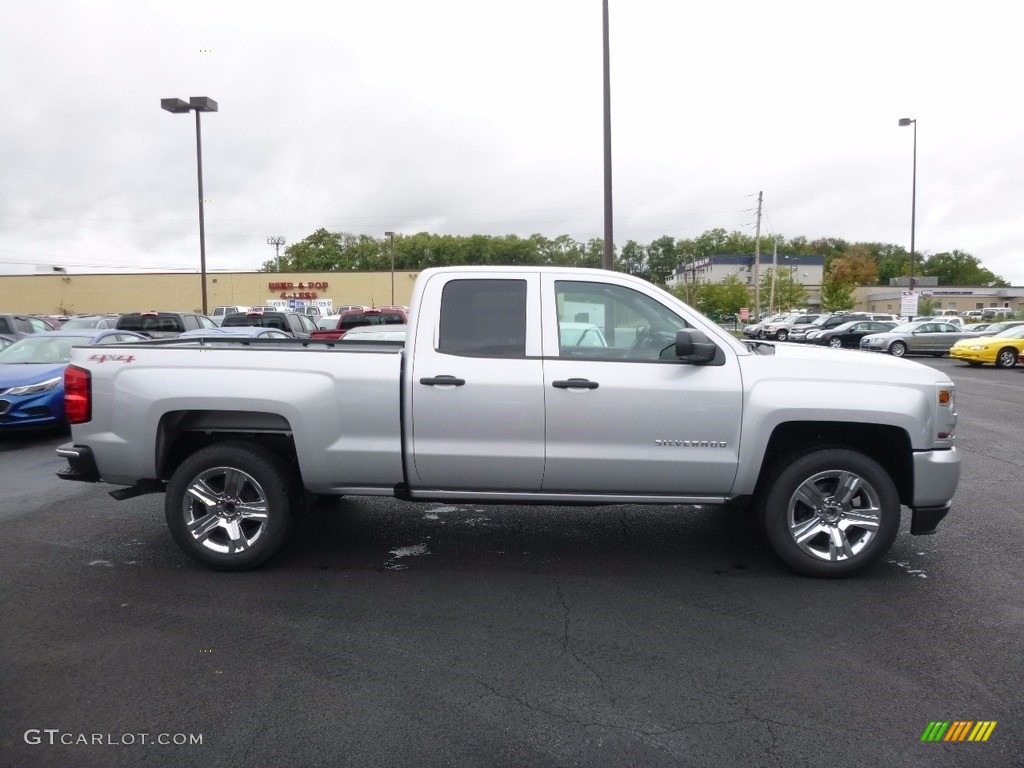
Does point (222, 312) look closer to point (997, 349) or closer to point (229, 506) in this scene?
point (997, 349)

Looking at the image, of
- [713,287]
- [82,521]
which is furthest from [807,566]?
[713,287]

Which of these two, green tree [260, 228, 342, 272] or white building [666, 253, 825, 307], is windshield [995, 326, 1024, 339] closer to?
white building [666, 253, 825, 307]

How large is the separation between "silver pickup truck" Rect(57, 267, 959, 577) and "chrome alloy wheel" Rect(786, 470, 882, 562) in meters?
0.01

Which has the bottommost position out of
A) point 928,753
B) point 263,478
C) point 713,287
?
point 928,753

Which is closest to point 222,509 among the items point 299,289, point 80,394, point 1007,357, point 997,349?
point 80,394

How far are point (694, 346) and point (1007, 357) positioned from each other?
24234 millimetres

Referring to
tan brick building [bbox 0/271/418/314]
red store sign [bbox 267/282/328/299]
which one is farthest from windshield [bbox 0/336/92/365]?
red store sign [bbox 267/282/328/299]

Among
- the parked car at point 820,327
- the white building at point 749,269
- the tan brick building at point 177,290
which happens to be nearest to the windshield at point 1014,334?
the parked car at point 820,327

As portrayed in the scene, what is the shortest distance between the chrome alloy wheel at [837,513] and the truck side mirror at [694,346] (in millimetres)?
1038

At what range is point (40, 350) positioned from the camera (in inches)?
467

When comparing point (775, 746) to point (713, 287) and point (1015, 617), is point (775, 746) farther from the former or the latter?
point (713, 287)

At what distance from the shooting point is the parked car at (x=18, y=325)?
19953mm

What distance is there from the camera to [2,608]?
14.8ft

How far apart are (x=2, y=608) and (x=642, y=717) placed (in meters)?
3.72
